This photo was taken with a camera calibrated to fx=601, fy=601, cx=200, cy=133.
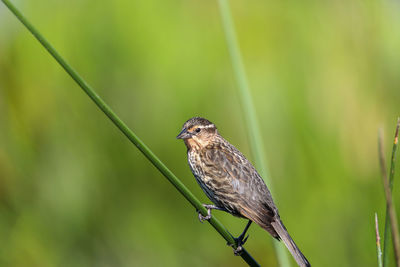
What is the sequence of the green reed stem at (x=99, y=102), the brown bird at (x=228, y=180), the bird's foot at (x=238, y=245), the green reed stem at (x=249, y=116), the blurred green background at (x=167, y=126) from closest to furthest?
the green reed stem at (x=99, y=102) < the green reed stem at (x=249, y=116) < the bird's foot at (x=238, y=245) < the brown bird at (x=228, y=180) < the blurred green background at (x=167, y=126)

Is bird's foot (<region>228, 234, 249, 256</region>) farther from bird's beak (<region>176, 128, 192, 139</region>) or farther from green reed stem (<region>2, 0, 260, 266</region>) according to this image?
bird's beak (<region>176, 128, 192, 139</region>)

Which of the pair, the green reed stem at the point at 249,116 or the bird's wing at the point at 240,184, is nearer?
the green reed stem at the point at 249,116

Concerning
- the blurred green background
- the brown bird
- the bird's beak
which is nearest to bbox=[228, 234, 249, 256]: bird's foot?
the brown bird

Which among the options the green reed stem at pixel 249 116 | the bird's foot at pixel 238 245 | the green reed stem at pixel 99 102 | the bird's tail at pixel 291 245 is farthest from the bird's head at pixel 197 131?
the green reed stem at pixel 99 102

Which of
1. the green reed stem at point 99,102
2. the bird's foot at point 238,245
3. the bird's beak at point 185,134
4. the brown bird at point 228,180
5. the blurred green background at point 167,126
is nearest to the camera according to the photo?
the green reed stem at point 99,102

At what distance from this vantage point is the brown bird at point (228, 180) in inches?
114

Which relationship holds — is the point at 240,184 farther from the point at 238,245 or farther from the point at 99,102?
the point at 99,102

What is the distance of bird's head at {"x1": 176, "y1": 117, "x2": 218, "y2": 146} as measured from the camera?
10.7 feet

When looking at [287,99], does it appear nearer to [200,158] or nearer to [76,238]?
[200,158]

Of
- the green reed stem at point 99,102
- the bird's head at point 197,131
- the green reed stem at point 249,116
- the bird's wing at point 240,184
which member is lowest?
the bird's wing at point 240,184

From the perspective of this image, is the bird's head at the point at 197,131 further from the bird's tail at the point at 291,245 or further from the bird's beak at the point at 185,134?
the bird's tail at the point at 291,245

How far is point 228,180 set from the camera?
3.12 meters

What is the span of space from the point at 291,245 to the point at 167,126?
6.06ft

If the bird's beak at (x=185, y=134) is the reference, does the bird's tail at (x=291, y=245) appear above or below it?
below
